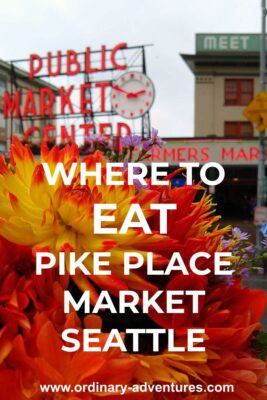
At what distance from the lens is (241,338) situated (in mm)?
1166

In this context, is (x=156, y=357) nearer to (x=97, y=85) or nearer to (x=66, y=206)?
(x=66, y=206)

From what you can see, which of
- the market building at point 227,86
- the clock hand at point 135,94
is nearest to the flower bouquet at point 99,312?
the clock hand at point 135,94

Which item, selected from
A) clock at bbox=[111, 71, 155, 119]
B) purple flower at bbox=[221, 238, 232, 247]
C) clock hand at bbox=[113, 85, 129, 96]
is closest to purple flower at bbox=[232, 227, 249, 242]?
purple flower at bbox=[221, 238, 232, 247]

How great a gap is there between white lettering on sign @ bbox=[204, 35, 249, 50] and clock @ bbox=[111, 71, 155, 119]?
19.2 feet

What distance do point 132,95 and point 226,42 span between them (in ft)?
25.5

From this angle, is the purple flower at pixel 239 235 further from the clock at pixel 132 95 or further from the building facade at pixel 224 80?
the building facade at pixel 224 80

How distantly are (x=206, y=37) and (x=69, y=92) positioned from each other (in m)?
9.13

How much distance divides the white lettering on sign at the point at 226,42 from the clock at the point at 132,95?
5846mm

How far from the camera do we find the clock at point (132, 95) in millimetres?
32438

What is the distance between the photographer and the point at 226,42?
36125 mm

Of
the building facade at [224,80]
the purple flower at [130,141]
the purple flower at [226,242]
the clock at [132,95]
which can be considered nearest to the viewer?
the purple flower at [226,242]

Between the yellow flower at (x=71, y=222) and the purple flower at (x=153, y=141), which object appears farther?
the purple flower at (x=153, y=141)

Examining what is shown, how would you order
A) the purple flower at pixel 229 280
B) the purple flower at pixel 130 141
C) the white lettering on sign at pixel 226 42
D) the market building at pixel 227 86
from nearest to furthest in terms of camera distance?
the purple flower at pixel 229 280 → the purple flower at pixel 130 141 → the market building at pixel 227 86 → the white lettering on sign at pixel 226 42

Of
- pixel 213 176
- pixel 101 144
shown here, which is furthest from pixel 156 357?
pixel 101 144
